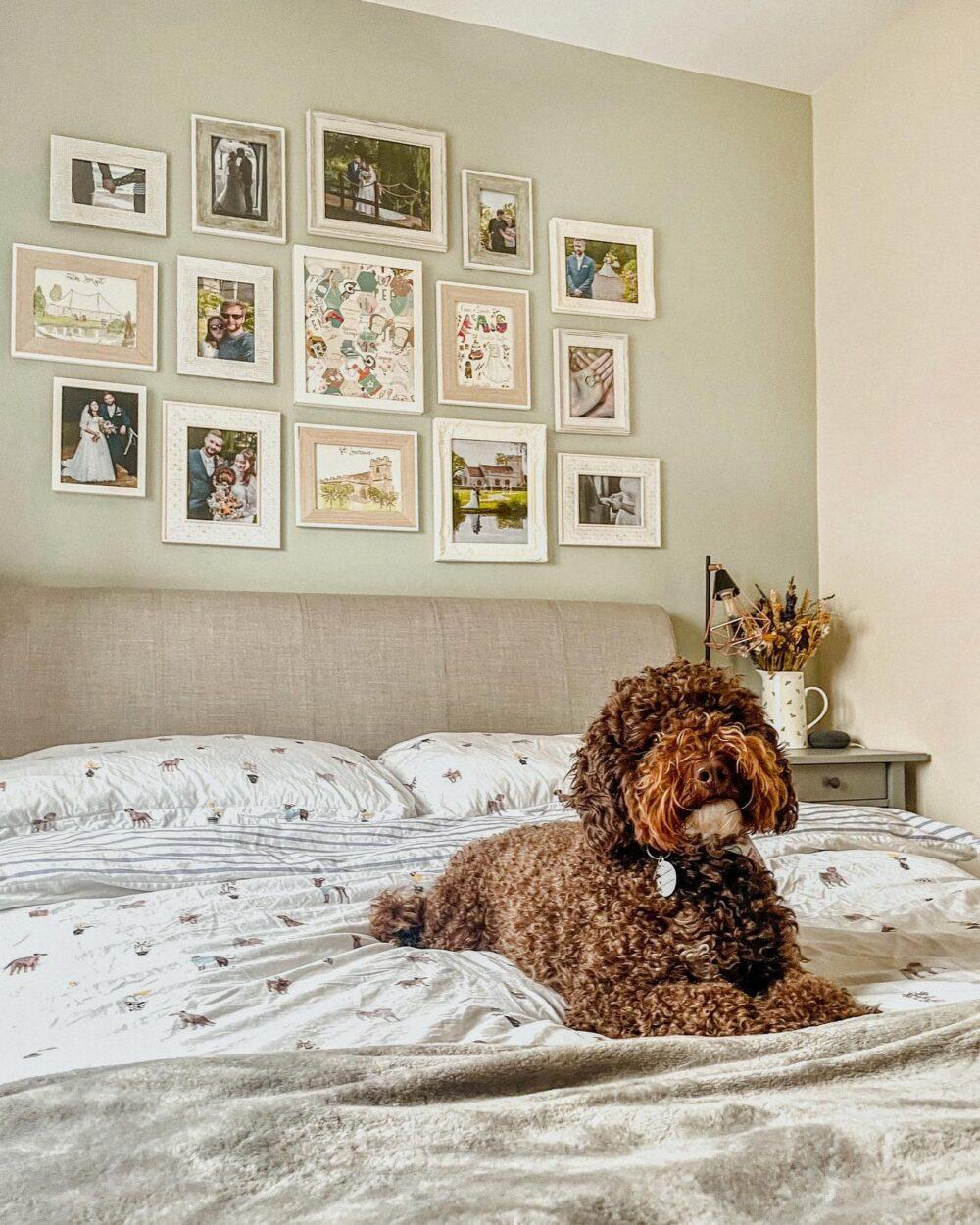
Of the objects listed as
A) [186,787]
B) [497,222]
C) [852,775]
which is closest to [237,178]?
[497,222]

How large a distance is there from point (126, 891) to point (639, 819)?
1.11 meters

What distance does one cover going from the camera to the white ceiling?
3.27m

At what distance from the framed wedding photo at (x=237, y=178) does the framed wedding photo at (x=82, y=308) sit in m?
0.26

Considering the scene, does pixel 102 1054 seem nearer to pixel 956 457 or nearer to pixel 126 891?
pixel 126 891

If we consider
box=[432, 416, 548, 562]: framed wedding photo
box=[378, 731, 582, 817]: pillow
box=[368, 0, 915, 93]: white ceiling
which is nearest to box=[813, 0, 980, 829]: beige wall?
box=[368, 0, 915, 93]: white ceiling

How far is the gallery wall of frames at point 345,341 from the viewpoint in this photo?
115 inches

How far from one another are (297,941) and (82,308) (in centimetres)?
211

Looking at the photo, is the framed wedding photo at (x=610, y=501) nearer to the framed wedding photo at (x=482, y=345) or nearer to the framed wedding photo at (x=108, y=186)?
the framed wedding photo at (x=482, y=345)

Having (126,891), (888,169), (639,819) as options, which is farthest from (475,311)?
(639,819)

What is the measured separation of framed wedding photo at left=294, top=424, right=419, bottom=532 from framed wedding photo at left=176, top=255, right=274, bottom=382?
0.25 metres

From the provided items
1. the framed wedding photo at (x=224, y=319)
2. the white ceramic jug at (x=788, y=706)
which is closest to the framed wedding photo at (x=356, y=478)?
the framed wedding photo at (x=224, y=319)

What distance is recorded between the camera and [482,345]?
3311 mm

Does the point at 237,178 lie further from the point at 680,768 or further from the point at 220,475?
the point at 680,768

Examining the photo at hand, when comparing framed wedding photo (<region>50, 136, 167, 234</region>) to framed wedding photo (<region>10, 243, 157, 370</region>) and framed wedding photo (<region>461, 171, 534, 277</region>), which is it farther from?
framed wedding photo (<region>461, 171, 534, 277</region>)
